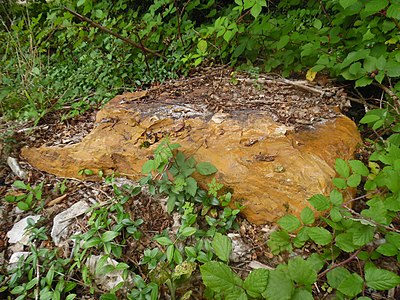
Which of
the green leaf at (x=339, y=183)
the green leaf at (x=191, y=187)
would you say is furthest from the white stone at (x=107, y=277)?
the green leaf at (x=339, y=183)

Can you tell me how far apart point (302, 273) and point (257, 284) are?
0.20m

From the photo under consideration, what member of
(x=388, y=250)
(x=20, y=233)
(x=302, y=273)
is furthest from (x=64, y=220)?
(x=388, y=250)

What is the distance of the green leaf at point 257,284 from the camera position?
1.33 metres

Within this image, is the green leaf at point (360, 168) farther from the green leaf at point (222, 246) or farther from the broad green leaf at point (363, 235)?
the green leaf at point (222, 246)

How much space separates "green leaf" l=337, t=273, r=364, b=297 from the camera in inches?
52.1

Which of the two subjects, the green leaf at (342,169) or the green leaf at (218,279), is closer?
the green leaf at (218,279)

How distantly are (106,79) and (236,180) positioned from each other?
2071 millimetres

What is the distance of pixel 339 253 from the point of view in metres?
1.62

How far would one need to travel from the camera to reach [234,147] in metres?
2.02

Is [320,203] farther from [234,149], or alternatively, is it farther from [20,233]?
[20,233]

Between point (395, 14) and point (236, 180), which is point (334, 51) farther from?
point (236, 180)

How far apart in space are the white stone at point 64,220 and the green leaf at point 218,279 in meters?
1.03

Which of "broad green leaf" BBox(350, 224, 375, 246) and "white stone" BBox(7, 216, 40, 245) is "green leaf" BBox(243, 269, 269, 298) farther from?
"white stone" BBox(7, 216, 40, 245)

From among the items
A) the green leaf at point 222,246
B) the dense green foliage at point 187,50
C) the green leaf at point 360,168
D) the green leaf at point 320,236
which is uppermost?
the dense green foliage at point 187,50
